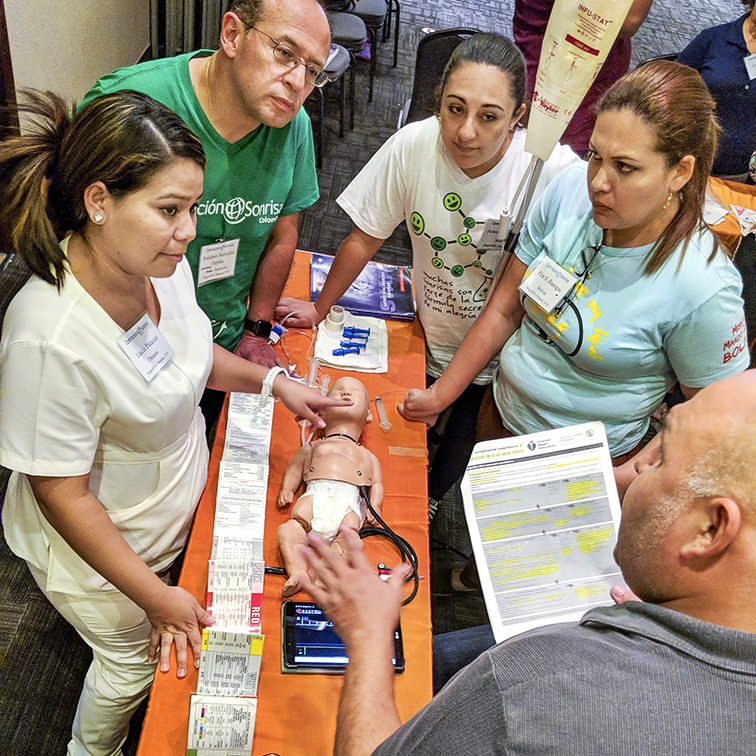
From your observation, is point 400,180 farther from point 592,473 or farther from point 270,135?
point 592,473

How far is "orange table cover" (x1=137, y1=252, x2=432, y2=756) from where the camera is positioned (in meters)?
1.50

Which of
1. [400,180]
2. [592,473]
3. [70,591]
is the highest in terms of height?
[400,180]

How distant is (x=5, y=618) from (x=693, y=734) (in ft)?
8.04

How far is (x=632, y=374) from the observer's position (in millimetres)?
1943

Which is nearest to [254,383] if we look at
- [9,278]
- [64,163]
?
[64,163]

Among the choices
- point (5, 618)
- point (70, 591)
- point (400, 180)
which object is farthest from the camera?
point (5, 618)

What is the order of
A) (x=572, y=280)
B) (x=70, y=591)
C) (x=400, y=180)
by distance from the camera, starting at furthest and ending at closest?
(x=400, y=180) < (x=572, y=280) < (x=70, y=591)

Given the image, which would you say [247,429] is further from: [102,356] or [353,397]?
[102,356]

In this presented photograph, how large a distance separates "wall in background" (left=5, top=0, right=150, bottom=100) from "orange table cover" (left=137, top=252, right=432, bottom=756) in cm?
223

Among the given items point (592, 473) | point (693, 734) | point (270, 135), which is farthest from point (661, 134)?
point (693, 734)

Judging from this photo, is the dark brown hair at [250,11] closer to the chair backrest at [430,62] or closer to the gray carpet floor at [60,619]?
the chair backrest at [430,62]

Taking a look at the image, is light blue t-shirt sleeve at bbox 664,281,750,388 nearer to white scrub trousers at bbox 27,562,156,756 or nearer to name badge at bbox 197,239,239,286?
name badge at bbox 197,239,239,286

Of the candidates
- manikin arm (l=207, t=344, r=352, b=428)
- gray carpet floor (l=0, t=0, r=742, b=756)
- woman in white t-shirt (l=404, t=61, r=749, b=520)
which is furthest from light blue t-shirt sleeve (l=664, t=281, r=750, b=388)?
gray carpet floor (l=0, t=0, r=742, b=756)

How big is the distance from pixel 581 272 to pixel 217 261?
1.04m
